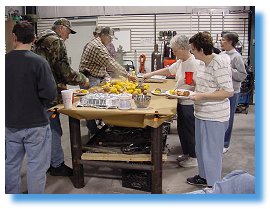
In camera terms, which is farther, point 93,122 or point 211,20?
point 211,20

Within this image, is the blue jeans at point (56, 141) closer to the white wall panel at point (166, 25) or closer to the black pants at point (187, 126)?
the black pants at point (187, 126)

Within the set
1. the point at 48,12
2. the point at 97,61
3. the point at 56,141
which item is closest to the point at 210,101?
the point at 56,141

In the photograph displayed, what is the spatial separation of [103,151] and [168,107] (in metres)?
0.81

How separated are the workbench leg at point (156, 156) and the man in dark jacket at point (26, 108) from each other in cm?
91

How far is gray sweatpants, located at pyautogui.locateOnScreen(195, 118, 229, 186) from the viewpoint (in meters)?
2.96

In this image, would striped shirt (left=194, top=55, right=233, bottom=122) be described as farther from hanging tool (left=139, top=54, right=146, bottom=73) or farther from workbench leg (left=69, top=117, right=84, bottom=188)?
hanging tool (left=139, top=54, right=146, bottom=73)

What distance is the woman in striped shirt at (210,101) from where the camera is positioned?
279 centimetres

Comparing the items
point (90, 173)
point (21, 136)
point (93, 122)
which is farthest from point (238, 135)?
point (21, 136)

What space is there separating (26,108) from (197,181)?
1.88m

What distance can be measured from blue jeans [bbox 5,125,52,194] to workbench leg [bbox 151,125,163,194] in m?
0.91

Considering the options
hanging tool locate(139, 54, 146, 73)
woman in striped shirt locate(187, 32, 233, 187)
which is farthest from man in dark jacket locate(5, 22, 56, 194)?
hanging tool locate(139, 54, 146, 73)

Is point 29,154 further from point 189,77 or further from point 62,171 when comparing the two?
point 189,77

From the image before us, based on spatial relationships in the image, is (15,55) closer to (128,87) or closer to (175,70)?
(128,87)

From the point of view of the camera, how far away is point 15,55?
2.40 meters
